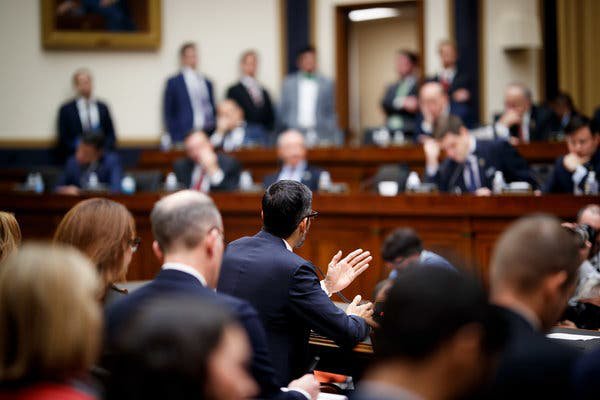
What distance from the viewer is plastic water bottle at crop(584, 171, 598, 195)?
252 inches

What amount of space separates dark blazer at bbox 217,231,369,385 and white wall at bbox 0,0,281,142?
8987 millimetres

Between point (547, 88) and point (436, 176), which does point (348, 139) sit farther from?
point (436, 176)

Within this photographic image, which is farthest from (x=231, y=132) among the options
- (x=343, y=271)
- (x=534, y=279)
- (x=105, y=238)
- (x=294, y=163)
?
(x=534, y=279)

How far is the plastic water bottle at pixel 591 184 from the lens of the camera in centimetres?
640

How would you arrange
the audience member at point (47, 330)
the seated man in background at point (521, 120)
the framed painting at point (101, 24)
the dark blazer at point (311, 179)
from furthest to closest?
the framed painting at point (101, 24)
the seated man in background at point (521, 120)
the dark blazer at point (311, 179)
the audience member at point (47, 330)

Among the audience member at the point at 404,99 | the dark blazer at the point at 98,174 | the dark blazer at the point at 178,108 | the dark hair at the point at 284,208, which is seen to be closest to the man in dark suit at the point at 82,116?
the dark blazer at the point at 178,108

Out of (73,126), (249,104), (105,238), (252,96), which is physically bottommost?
(105,238)

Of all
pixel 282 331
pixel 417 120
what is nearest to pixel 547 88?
pixel 417 120

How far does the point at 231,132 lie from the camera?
1058cm

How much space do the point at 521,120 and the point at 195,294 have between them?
723cm

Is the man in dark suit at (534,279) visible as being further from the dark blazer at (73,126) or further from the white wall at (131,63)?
the white wall at (131,63)

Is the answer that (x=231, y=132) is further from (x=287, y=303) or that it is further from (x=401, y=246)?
(x=287, y=303)

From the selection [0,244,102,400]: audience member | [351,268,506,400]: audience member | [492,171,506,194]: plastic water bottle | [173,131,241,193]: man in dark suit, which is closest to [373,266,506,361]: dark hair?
[351,268,506,400]: audience member

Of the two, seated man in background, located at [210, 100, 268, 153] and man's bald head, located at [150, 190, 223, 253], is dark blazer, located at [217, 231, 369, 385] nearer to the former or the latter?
man's bald head, located at [150, 190, 223, 253]
